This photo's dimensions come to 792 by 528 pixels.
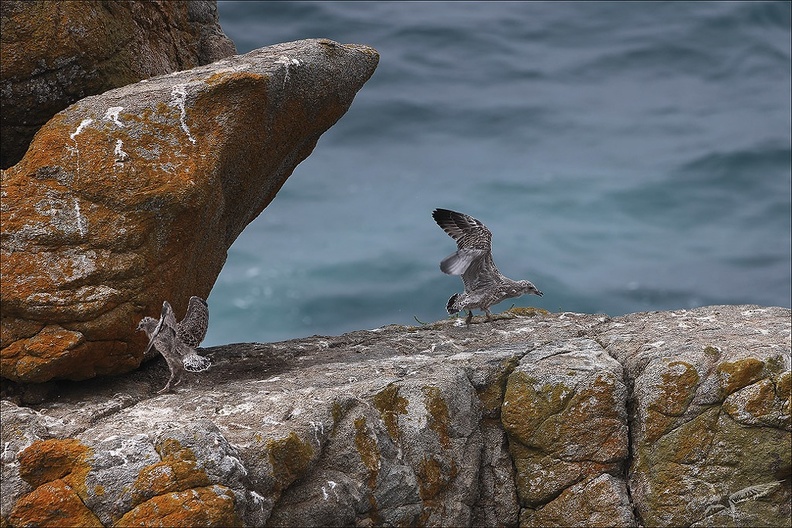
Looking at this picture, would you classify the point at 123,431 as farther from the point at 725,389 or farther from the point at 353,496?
the point at 725,389

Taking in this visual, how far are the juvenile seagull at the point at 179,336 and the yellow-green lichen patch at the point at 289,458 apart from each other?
4.90ft

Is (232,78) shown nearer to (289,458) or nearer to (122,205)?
(122,205)

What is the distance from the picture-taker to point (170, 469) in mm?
9789

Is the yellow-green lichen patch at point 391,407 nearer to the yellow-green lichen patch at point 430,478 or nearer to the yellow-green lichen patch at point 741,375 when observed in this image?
the yellow-green lichen patch at point 430,478

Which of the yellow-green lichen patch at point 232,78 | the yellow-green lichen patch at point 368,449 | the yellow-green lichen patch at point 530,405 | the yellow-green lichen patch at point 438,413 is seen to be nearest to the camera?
the yellow-green lichen patch at point 368,449

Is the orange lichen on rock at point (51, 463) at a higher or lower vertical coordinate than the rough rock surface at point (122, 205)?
lower

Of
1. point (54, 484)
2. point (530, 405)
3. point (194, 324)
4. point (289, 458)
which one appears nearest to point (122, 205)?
point (194, 324)

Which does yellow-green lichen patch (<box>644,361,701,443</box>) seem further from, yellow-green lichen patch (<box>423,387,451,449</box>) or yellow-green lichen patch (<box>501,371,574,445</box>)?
yellow-green lichen patch (<box>423,387,451,449</box>)

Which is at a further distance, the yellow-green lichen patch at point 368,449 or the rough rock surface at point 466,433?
the yellow-green lichen patch at point 368,449

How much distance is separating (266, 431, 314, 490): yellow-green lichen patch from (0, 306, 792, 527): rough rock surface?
1 centimetres

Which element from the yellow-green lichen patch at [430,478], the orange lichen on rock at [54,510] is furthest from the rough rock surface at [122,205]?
the yellow-green lichen patch at [430,478]

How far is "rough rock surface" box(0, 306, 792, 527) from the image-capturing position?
10258 mm

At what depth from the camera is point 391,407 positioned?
11.4 meters

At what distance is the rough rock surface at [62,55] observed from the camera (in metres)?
12.6
